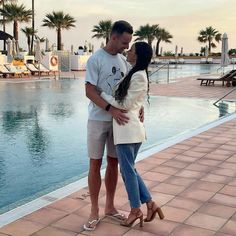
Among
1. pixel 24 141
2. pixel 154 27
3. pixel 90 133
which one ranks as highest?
pixel 154 27

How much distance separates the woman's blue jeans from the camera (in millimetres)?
3041

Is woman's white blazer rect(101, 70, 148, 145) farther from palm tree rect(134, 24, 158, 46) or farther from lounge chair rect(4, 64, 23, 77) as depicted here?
palm tree rect(134, 24, 158, 46)

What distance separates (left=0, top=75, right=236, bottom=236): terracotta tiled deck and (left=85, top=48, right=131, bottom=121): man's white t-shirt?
93 cm

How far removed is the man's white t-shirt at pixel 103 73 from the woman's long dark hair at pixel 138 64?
134 mm

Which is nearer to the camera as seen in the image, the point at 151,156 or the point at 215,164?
the point at 215,164

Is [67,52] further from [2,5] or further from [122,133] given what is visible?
[122,133]

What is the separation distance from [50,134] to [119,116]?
15.1ft

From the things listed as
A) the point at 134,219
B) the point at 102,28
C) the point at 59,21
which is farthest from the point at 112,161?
the point at 102,28

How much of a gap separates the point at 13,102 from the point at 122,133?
9.96 metres

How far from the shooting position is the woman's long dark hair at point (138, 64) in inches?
116

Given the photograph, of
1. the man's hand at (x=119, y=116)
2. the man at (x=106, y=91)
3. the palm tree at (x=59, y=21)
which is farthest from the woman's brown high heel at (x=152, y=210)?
the palm tree at (x=59, y=21)

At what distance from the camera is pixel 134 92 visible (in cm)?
295

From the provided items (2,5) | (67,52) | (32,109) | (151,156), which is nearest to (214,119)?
(151,156)

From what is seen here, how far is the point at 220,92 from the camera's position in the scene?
15461 millimetres
